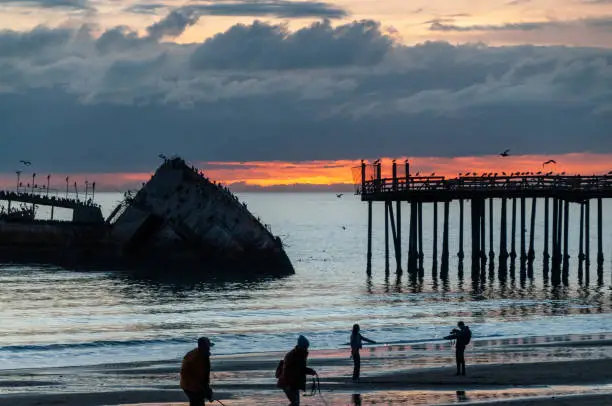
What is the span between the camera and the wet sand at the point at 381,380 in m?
24.0

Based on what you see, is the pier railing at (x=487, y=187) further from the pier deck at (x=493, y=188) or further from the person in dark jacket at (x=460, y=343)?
the person in dark jacket at (x=460, y=343)

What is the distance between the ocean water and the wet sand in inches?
150

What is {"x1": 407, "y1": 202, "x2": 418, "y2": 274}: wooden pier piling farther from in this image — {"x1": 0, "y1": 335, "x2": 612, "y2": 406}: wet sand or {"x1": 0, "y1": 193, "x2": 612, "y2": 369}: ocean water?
{"x1": 0, "y1": 335, "x2": 612, "y2": 406}: wet sand

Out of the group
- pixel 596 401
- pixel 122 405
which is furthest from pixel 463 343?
pixel 122 405

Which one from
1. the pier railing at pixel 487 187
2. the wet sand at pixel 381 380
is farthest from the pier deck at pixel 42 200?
the wet sand at pixel 381 380

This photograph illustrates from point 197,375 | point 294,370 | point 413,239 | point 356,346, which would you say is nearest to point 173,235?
point 413,239

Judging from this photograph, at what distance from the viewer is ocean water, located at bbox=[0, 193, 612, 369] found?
39.1 meters

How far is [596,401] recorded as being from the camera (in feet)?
75.1

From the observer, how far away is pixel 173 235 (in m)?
71.6

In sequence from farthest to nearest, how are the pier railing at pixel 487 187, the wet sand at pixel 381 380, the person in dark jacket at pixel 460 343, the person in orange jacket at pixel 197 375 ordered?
the pier railing at pixel 487 187, the person in dark jacket at pixel 460 343, the wet sand at pixel 381 380, the person in orange jacket at pixel 197 375

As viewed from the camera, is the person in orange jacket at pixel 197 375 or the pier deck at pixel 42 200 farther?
the pier deck at pixel 42 200

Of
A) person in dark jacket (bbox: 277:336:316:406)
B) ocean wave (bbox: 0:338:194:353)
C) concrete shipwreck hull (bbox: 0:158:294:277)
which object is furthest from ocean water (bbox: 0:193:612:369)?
person in dark jacket (bbox: 277:336:316:406)

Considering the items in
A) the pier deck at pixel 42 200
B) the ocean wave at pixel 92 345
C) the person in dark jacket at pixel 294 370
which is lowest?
the ocean wave at pixel 92 345

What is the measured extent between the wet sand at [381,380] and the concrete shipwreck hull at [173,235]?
115 feet
